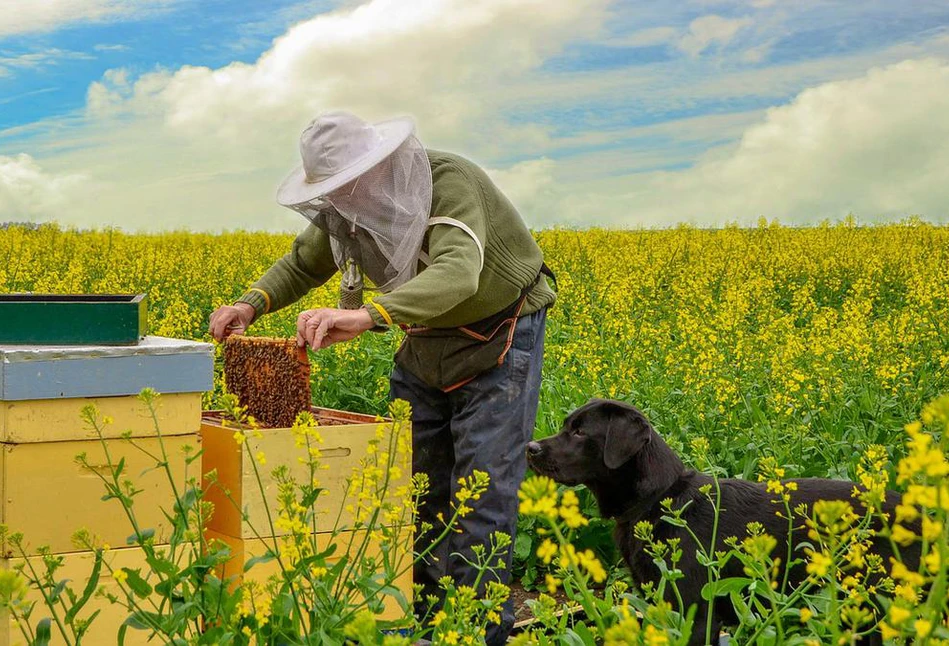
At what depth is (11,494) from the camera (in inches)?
118

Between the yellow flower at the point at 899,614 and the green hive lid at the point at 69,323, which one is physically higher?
the green hive lid at the point at 69,323

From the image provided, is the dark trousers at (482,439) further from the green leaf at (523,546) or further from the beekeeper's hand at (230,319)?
the green leaf at (523,546)

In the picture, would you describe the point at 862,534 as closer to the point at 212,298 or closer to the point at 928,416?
the point at 928,416

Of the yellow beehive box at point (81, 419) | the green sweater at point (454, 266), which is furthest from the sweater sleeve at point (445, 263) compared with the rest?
the yellow beehive box at point (81, 419)

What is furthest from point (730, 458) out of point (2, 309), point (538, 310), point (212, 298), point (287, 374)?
point (212, 298)

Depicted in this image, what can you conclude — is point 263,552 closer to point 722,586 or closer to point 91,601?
point 91,601

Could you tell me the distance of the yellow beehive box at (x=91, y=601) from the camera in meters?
3.07

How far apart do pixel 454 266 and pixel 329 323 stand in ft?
1.45

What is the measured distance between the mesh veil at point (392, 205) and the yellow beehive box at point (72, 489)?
926 millimetres

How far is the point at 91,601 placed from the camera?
3.23 metres

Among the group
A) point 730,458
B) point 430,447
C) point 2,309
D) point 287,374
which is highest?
point 2,309

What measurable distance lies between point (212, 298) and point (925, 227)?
37.7 ft

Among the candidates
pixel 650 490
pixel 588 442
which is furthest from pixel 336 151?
pixel 650 490

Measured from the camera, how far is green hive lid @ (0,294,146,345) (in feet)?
10.2
